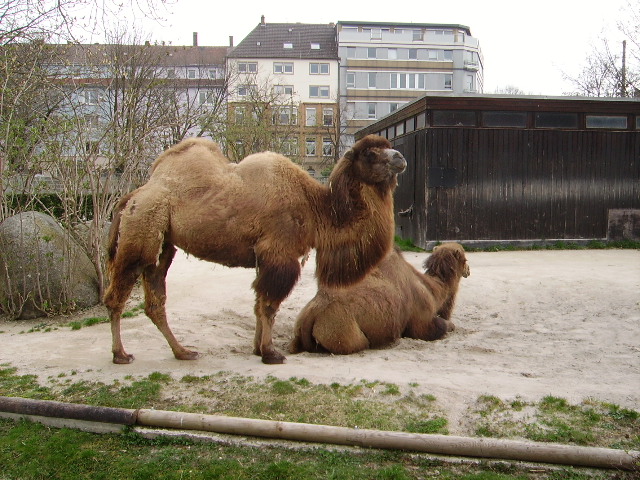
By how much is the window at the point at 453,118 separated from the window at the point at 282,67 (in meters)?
44.8

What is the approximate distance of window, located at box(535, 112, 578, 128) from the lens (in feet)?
52.0

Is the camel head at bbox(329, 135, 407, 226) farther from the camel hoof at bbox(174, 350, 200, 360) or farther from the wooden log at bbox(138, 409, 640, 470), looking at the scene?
the wooden log at bbox(138, 409, 640, 470)

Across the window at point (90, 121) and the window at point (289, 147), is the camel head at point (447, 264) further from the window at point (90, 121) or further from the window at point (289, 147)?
the window at point (289, 147)

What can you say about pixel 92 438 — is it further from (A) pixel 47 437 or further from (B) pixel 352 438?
(B) pixel 352 438

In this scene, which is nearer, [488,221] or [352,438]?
[352,438]

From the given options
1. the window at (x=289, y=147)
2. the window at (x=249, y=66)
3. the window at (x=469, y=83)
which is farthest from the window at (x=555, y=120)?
the window at (x=469, y=83)

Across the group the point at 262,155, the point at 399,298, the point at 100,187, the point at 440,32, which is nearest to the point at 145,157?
the point at 100,187

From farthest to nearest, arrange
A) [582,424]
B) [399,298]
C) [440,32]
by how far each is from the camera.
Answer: [440,32] → [399,298] → [582,424]

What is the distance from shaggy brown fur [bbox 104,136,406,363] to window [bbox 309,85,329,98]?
178 feet

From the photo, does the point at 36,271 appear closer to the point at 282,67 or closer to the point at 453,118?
the point at 453,118

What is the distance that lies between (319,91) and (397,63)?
941 centimetres

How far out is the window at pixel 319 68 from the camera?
5856 cm

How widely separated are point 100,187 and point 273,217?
5.26 m

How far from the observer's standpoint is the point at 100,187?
9492 mm
